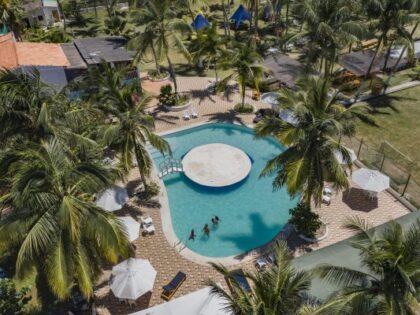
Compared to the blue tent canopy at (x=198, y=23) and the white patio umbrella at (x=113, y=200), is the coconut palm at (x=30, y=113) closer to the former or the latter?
the white patio umbrella at (x=113, y=200)

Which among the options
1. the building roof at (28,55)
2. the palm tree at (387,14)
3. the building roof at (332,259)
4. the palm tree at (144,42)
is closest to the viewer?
the building roof at (332,259)

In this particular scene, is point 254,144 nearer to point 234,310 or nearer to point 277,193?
point 277,193

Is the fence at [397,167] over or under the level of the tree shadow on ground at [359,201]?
over

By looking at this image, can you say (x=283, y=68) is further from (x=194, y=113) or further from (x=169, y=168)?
(x=169, y=168)

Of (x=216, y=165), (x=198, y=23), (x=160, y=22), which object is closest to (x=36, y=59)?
(x=160, y=22)

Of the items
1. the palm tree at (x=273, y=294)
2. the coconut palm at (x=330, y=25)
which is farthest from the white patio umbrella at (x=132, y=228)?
the coconut palm at (x=330, y=25)

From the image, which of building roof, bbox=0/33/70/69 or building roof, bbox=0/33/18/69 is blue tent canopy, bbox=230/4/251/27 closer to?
building roof, bbox=0/33/70/69

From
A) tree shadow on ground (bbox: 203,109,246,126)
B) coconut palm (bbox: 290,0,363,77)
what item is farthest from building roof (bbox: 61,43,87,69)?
coconut palm (bbox: 290,0,363,77)

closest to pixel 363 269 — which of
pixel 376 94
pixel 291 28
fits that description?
pixel 376 94
